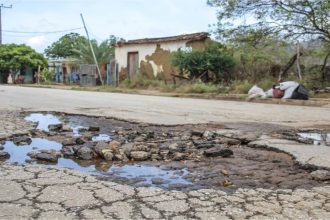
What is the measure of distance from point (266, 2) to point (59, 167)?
14.8 metres

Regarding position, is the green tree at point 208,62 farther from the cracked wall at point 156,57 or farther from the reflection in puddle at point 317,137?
the reflection in puddle at point 317,137

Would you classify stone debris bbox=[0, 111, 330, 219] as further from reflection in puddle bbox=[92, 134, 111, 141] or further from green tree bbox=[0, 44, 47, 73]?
green tree bbox=[0, 44, 47, 73]

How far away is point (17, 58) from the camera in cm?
4103

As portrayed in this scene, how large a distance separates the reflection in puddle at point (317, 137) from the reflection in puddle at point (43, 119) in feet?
14.3

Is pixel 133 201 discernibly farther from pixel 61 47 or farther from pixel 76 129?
pixel 61 47

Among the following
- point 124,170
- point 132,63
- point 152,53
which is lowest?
point 124,170

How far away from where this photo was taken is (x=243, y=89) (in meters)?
18.9

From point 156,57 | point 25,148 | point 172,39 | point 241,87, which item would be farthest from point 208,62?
point 25,148

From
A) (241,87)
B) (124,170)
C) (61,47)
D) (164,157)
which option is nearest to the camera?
(124,170)

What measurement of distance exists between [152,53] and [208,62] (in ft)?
24.8

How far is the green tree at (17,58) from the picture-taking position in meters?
40.8

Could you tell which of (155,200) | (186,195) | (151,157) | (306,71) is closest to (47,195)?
(155,200)

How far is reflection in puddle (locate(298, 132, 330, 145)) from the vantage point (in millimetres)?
6605

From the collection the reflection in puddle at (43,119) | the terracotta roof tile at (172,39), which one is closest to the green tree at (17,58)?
the terracotta roof tile at (172,39)
